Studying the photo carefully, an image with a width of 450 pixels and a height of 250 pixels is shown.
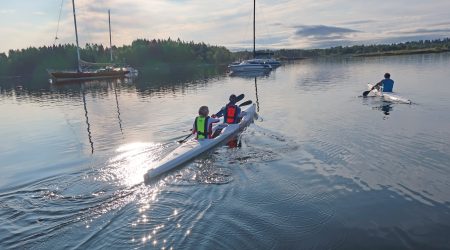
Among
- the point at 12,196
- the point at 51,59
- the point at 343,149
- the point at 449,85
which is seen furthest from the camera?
the point at 51,59

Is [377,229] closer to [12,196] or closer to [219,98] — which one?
[12,196]

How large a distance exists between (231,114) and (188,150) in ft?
15.7

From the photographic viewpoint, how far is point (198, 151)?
1344 centimetres

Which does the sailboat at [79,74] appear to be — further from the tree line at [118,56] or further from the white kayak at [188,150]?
the white kayak at [188,150]

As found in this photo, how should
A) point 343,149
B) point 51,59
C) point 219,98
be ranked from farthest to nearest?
point 51,59, point 219,98, point 343,149

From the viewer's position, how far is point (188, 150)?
13.0 m

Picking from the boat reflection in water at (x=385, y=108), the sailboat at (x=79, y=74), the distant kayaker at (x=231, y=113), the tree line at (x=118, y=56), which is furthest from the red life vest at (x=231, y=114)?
the tree line at (x=118, y=56)

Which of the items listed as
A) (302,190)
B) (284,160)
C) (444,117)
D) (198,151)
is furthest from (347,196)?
(444,117)

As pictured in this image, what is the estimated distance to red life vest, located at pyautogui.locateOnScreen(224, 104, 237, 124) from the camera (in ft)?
56.3

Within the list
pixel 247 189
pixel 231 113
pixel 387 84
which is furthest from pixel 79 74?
pixel 247 189

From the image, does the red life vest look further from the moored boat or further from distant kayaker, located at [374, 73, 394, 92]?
the moored boat

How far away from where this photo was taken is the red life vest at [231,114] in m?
17.2

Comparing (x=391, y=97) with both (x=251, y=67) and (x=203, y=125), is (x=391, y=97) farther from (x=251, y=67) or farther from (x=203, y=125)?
(x=251, y=67)

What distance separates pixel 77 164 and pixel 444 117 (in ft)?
62.2
